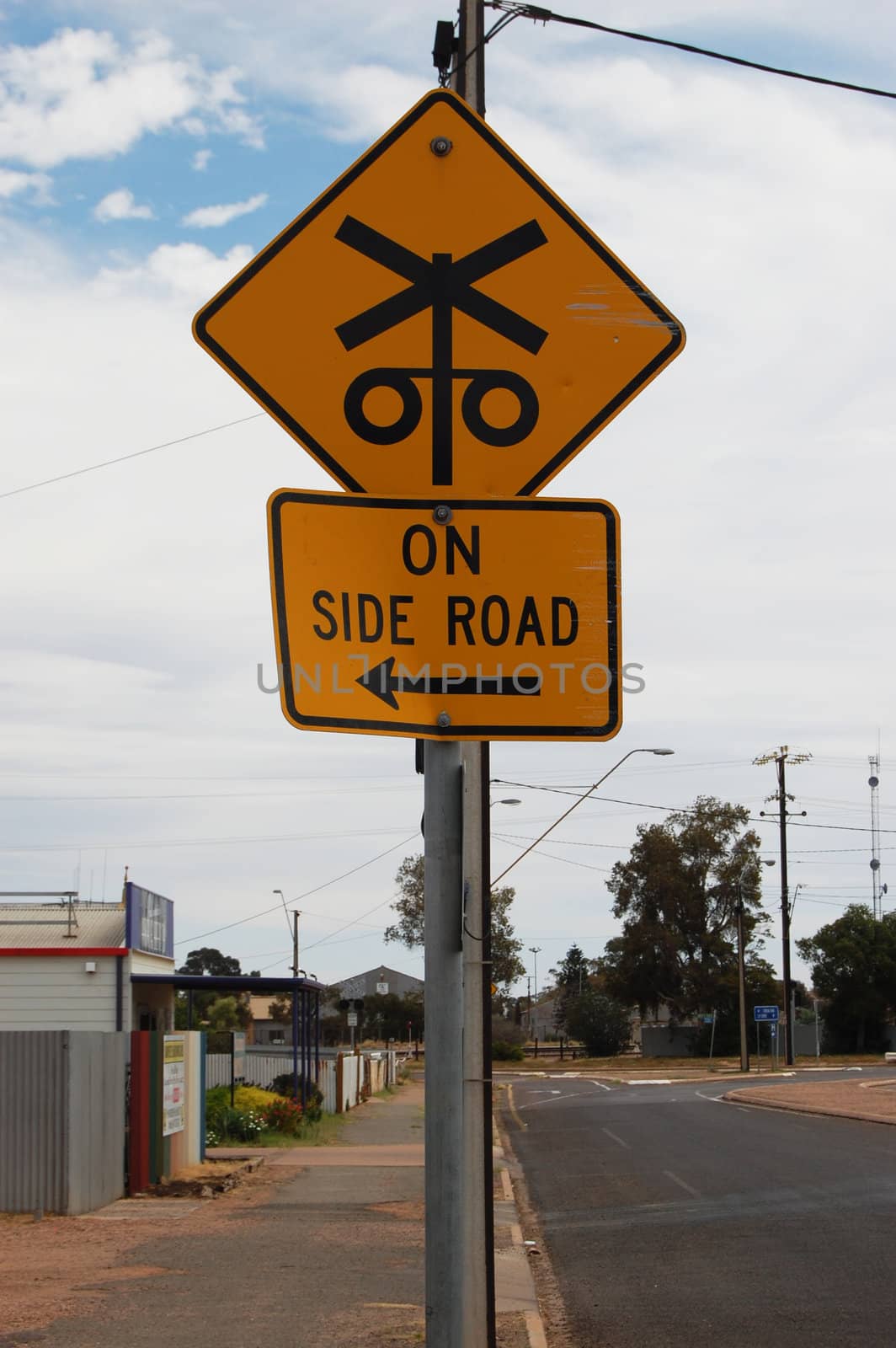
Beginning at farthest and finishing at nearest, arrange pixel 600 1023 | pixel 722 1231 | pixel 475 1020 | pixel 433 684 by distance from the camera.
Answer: pixel 600 1023, pixel 722 1231, pixel 475 1020, pixel 433 684

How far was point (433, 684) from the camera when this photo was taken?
227cm

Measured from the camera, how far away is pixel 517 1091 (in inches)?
1850

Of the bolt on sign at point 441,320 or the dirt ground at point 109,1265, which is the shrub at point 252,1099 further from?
the bolt on sign at point 441,320

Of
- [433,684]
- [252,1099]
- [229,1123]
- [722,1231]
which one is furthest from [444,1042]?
[252,1099]

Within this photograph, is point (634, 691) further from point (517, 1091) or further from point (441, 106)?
point (517, 1091)

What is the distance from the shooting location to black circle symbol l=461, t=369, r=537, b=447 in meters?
2.43

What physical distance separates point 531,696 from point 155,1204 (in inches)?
569

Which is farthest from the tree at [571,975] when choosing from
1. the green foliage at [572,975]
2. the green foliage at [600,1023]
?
the green foliage at [600,1023]

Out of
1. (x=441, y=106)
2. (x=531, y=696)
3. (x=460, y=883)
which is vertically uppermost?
(x=441, y=106)

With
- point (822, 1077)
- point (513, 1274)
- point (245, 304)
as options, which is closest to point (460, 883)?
point (245, 304)

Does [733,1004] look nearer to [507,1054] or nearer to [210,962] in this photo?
[507,1054]

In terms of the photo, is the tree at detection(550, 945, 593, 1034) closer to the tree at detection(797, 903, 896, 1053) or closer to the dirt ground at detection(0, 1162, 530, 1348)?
the tree at detection(797, 903, 896, 1053)

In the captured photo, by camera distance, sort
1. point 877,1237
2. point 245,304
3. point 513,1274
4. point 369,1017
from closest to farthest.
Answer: point 245,304
point 513,1274
point 877,1237
point 369,1017

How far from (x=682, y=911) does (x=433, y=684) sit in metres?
78.4
